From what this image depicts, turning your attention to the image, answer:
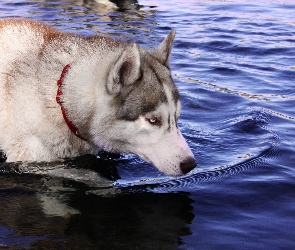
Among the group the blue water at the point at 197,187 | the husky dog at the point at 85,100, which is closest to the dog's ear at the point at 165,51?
the husky dog at the point at 85,100

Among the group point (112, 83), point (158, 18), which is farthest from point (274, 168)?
point (158, 18)

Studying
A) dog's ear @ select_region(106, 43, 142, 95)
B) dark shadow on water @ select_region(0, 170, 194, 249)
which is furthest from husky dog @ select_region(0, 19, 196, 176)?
dark shadow on water @ select_region(0, 170, 194, 249)

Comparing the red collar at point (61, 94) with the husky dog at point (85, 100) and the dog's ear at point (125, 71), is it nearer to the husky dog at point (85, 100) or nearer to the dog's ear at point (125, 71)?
the husky dog at point (85, 100)

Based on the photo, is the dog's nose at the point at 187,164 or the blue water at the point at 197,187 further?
the dog's nose at the point at 187,164

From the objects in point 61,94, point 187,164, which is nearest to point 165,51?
point 61,94

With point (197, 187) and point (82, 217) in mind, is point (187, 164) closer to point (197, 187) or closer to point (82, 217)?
point (197, 187)

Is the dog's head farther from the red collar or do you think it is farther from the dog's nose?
the red collar

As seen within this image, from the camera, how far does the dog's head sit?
4992mm

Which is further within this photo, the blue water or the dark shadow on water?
the blue water

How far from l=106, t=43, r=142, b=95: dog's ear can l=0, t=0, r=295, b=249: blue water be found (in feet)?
3.46

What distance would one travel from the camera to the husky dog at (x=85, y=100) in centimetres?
503

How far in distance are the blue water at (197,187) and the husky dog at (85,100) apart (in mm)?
363

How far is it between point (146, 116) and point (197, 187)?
114 cm

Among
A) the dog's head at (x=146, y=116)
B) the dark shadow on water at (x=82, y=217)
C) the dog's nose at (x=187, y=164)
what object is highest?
the dog's head at (x=146, y=116)
